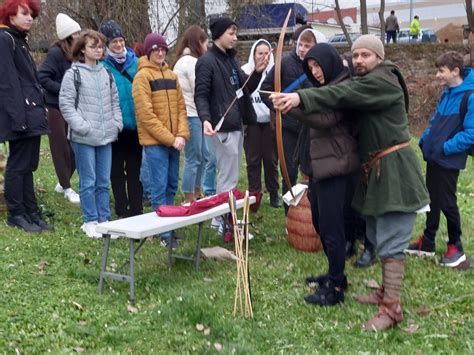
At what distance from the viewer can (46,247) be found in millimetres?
5977

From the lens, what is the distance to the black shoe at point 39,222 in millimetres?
6598

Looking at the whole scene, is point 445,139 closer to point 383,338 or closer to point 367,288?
point 367,288

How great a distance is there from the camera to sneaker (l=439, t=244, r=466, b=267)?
18.9ft

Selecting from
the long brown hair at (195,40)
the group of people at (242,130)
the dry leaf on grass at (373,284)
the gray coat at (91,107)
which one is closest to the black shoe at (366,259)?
the group of people at (242,130)

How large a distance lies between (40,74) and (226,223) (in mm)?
2778

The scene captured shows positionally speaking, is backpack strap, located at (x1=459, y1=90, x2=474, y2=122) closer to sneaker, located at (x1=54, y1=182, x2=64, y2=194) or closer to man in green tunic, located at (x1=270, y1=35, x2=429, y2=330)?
man in green tunic, located at (x1=270, y1=35, x2=429, y2=330)

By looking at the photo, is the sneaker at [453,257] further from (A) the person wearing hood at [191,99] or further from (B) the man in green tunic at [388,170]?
(A) the person wearing hood at [191,99]

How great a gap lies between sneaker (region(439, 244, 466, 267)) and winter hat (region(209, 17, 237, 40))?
2974mm

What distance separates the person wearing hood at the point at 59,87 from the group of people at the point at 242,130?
16 mm

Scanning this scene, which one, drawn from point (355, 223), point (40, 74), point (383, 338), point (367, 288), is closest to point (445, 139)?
point (355, 223)

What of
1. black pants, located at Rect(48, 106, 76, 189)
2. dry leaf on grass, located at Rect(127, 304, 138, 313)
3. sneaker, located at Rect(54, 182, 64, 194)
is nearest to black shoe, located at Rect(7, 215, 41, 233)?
black pants, located at Rect(48, 106, 76, 189)

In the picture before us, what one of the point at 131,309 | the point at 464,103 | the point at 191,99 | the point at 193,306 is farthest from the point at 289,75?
the point at 131,309

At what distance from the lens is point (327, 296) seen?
477cm

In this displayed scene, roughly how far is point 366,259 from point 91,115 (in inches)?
119
